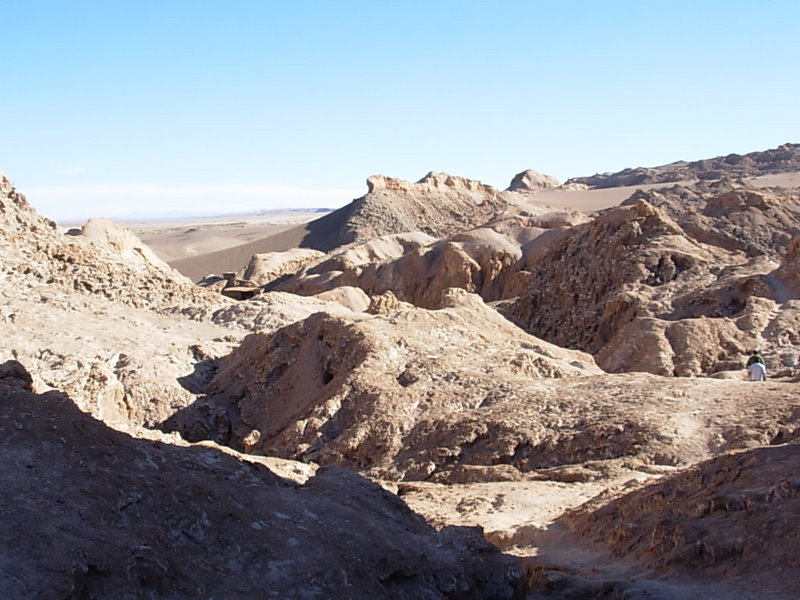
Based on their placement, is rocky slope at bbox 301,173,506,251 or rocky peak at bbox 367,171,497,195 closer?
rocky slope at bbox 301,173,506,251

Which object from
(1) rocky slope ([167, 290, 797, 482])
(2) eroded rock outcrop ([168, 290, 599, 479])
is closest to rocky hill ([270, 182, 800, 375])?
(2) eroded rock outcrop ([168, 290, 599, 479])

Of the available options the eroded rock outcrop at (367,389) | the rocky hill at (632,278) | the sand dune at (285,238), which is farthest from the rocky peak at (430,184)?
the eroded rock outcrop at (367,389)

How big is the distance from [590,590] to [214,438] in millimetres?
6587

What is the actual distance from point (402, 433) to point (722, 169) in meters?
79.5

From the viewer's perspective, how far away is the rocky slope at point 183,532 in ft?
13.6

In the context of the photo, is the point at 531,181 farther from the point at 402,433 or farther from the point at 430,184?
the point at 402,433

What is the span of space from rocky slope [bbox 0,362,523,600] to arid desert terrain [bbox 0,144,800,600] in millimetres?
15

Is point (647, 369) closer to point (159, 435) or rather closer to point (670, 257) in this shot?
point (670, 257)

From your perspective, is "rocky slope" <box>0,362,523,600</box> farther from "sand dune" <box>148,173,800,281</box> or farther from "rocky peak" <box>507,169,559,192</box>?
"rocky peak" <box>507,169,559,192</box>

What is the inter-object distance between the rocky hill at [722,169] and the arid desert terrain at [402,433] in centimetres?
5922

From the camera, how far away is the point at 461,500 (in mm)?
8594

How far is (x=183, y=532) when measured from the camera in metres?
4.75

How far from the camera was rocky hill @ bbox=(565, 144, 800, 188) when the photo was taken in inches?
3140

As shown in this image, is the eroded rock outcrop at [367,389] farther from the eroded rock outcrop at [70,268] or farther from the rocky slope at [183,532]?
the rocky slope at [183,532]
